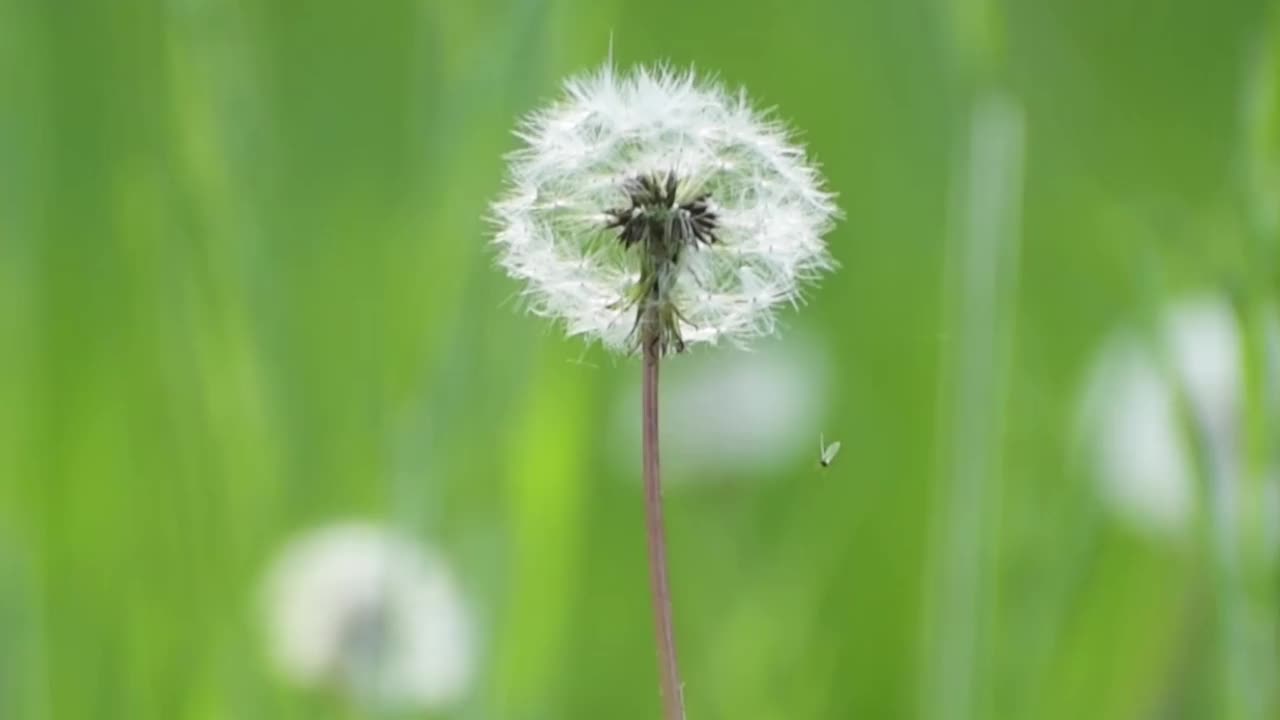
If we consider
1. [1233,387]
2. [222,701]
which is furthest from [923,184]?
[222,701]

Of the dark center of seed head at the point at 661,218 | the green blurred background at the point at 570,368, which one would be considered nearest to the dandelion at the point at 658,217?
the dark center of seed head at the point at 661,218

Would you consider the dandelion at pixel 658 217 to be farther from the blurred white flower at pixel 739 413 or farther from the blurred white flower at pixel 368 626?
the blurred white flower at pixel 739 413

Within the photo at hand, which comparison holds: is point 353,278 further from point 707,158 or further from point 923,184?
point 707,158

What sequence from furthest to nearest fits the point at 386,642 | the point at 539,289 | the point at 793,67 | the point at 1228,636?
the point at 793,67
the point at 386,642
the point at 1228,636
the point at 539,289

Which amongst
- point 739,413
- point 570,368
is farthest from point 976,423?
point 739,413

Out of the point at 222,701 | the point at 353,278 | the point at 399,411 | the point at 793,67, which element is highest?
the point at 793,67
